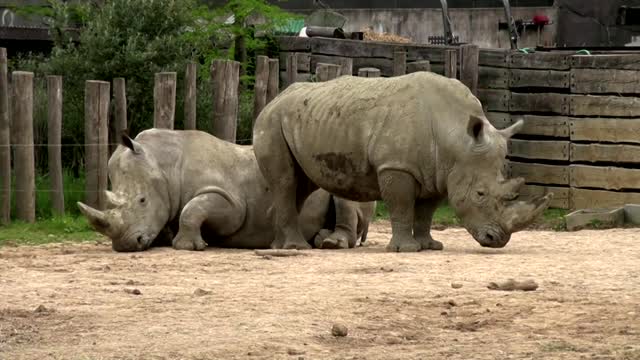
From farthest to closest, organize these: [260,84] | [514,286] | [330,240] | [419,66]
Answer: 1. [419,66]
2. [260,84]
3. [330,240]
4. [514,286]

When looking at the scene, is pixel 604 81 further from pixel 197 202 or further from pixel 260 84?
pixel 197 202

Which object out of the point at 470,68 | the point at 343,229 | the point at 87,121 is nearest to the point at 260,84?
the point at 87,121

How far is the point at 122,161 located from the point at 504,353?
6411 mm

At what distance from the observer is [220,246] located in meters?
14.0

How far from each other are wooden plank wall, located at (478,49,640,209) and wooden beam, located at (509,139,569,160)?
12mm

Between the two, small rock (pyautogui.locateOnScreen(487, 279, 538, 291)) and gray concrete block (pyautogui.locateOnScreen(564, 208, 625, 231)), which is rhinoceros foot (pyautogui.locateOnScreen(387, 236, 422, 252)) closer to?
small rock (pyautogui.locateOnScreen(487, 279, 538, 291))

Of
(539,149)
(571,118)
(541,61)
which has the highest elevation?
(541,61)

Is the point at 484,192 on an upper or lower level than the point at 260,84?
lower

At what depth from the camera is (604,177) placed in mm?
17734

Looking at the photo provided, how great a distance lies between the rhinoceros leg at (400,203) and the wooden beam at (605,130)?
5.23m

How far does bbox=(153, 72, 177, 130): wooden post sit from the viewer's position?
51.5 feet

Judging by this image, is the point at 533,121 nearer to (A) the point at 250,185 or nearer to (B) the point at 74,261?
(A) the point at 250,185

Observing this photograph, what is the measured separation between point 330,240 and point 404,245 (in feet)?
Result: 3.07

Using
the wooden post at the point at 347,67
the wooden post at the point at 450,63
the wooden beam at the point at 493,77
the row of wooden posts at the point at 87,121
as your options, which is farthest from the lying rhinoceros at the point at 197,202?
the wooden beam at the point at 493,77
